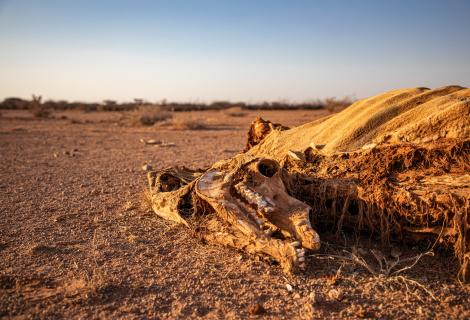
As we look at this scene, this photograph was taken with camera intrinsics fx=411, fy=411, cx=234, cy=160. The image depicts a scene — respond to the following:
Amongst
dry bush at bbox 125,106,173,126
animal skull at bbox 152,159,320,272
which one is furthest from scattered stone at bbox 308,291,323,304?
dry bush at bbox 125,106,173,126

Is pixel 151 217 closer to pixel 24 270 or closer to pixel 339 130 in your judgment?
pixel 24 270

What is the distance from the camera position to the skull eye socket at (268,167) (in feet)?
11.1

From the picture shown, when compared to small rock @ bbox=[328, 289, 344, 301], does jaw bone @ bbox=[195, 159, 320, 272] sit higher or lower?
higher

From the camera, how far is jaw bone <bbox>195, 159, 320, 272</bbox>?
9.84 ft

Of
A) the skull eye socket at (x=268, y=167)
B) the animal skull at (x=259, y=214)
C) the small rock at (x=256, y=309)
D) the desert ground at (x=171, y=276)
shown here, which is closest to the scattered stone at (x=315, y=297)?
the desert ground at (x=171, y=276)

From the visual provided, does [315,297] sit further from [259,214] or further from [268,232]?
[259,214]

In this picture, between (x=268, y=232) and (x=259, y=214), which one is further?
(x=259, y=214)

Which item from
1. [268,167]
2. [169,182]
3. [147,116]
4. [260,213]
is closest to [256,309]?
[260,213]

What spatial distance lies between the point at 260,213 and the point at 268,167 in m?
0.45

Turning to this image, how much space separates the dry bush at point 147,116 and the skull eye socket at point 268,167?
46.8 ft

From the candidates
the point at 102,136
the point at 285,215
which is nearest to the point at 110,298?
the point at 285,215

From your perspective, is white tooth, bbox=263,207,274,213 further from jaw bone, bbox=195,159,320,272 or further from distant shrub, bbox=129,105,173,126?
distant shrub, bbox=129,105,173,126

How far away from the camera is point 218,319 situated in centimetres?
250

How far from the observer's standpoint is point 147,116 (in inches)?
690
